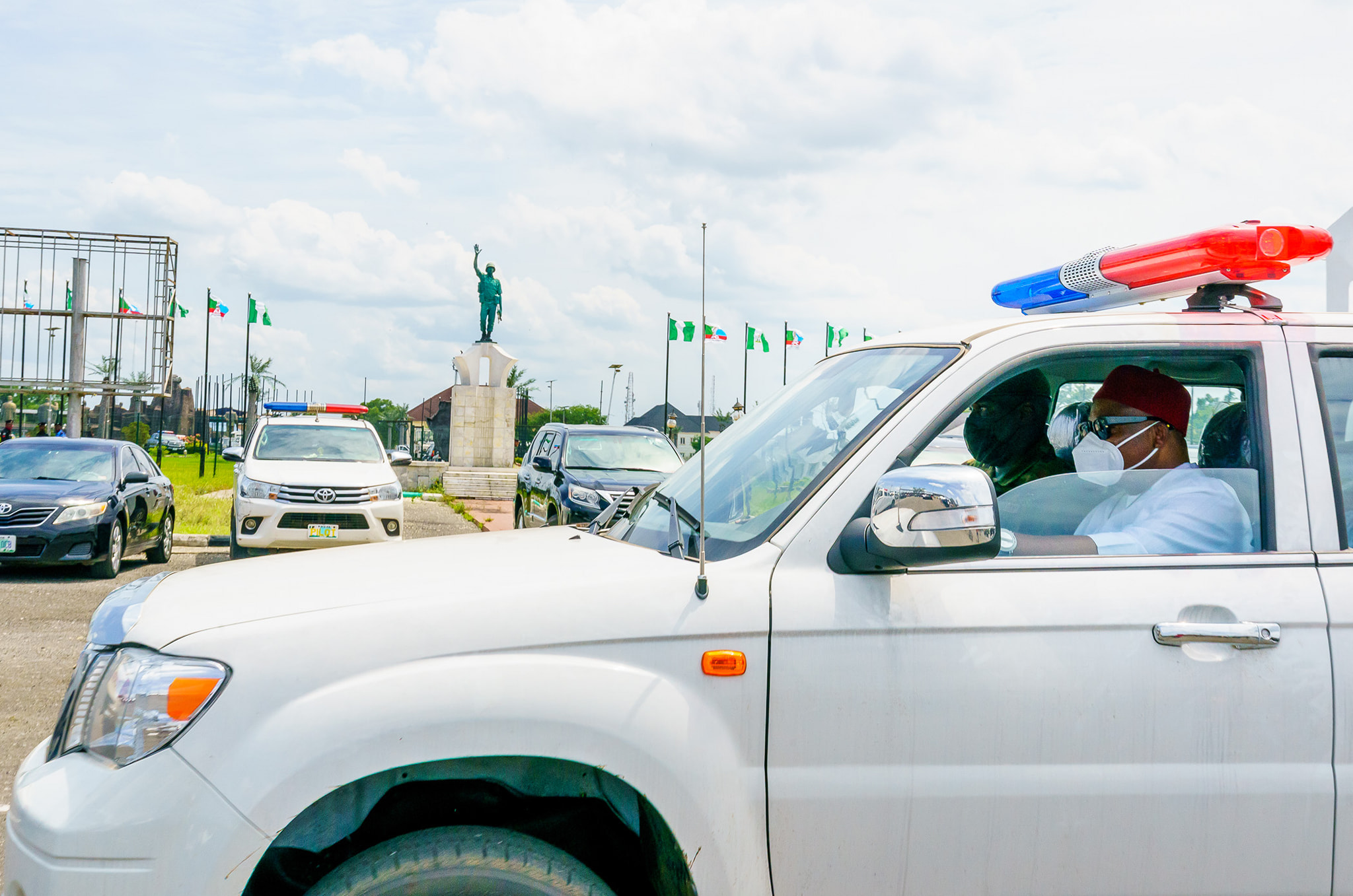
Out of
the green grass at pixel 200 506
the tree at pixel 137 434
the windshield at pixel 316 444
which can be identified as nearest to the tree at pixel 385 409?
the tree at pixel 137 434

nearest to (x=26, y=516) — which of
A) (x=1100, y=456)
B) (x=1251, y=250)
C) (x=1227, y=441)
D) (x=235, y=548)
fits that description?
(x=235, y=548)

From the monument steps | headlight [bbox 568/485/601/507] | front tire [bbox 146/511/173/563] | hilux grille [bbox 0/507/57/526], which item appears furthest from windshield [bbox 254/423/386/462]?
the monument steps

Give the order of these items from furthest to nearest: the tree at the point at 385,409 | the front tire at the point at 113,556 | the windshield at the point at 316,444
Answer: the tree at the point at 385,409, the windshield at the point at 316,444, the front tire at the point at 113,556

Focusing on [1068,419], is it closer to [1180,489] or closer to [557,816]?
[1180,489]

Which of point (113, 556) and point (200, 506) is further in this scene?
point (200, 506)

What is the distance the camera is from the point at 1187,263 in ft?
8.46

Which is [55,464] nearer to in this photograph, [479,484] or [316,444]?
[316,444]

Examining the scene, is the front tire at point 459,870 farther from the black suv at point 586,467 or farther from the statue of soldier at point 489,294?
the statue of soldier at point 489,294

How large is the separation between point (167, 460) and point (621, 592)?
61.3m

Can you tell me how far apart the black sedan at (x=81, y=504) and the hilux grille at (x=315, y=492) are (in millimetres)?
1589

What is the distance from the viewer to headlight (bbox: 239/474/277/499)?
38.8ft

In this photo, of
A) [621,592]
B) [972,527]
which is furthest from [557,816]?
[972,527]

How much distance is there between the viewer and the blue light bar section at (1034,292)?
3061 mm

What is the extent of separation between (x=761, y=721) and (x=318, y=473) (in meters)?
11.1
